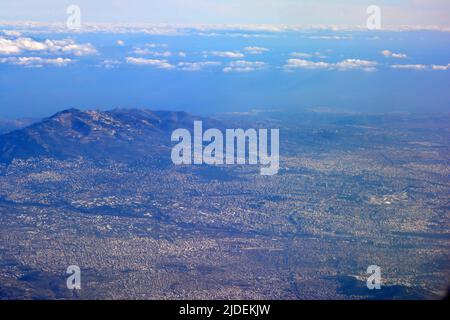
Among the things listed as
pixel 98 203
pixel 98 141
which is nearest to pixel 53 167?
pixel 98 141

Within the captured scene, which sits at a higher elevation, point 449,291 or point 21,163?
point 21,163

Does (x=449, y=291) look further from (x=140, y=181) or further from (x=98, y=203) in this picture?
(x=140, y=181)

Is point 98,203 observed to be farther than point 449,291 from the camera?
Yes

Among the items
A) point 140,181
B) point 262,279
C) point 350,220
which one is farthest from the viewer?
point 140,181

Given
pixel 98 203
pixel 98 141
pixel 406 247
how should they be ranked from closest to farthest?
pixel 406 247
pixel 98 203
pixel 98 141

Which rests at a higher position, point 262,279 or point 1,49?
point 1,49

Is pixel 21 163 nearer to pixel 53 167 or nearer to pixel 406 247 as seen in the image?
pixel 53 167
